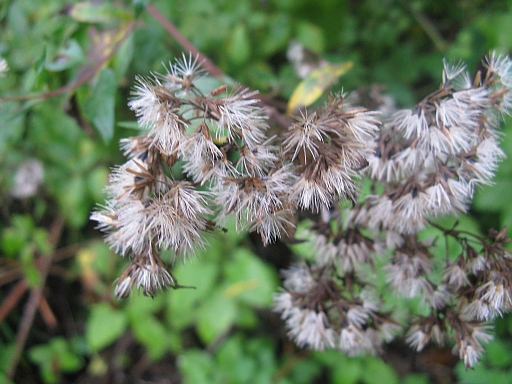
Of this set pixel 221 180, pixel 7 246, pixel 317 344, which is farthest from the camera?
pixel 7 246

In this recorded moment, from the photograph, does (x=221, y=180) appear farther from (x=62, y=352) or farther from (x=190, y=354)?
(x=62, y=352)

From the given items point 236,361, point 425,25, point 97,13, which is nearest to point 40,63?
point 97,13

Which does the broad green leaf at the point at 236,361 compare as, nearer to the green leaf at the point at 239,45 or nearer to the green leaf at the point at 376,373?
the green leaf at the point at 376,373

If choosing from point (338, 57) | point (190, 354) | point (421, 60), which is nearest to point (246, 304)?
point (190, 354)

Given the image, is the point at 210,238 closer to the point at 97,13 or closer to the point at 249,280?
the point at 249,280

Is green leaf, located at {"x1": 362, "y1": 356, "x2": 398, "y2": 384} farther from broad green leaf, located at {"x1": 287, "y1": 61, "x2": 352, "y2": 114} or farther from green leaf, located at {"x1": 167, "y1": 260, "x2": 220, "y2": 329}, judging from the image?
broad green leaf, located at {"x1": 287, "y1": 61, "x2": 352, "y2": 114}

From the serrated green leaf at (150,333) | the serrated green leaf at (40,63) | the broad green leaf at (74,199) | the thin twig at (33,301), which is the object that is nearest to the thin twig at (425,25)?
the serrated green leaf at (40,63)

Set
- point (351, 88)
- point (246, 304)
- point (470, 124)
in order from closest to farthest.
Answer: point (470, 124)
point (351, 88)
point (246, 304)
